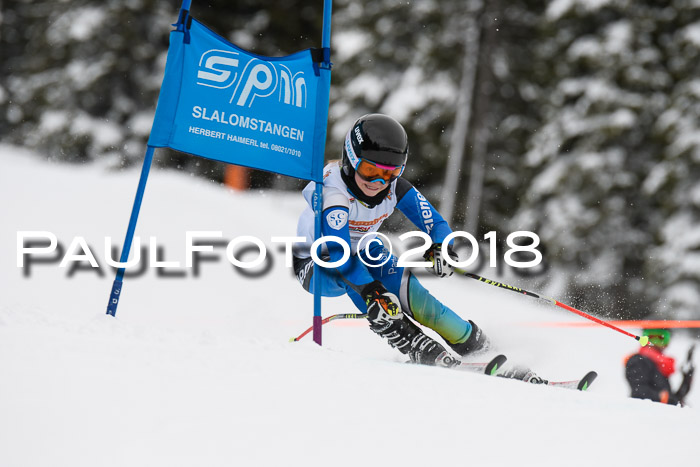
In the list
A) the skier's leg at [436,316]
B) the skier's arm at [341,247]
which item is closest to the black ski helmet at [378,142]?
the skier's arm at [341,247]

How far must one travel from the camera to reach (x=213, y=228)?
10.8m

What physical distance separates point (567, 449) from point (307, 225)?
8.68 feet

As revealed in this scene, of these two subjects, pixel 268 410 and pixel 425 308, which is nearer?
pixel 268 410

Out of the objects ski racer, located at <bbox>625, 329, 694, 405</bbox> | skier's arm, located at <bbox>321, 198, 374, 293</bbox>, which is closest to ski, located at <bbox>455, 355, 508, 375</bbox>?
Answer: skier's arm, located at <bbox>321, 198, 374, 293</bbox>

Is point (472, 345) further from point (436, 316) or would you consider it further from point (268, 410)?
point (268, 410)

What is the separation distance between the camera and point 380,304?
4.34m

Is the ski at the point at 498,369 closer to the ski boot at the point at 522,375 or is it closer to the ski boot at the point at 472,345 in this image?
the ski boot at the point at 522,375

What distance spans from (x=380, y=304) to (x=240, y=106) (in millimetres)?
1566

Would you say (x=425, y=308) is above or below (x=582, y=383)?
above

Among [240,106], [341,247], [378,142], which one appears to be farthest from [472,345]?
[240,106]

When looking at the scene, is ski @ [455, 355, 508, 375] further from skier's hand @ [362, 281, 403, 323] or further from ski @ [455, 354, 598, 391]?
skier's hand @ [362, 281, 403, 323]

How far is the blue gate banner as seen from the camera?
448cm

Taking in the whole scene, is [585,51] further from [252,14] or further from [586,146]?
[252,14]

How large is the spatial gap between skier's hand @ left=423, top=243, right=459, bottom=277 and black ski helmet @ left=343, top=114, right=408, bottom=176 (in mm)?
714
